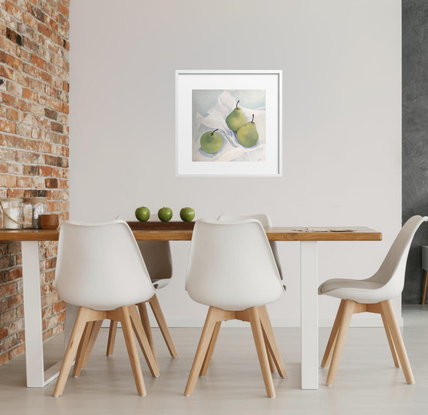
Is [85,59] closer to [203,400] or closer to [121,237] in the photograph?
[121,237]

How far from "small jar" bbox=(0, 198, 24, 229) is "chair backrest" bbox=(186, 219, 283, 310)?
103cm

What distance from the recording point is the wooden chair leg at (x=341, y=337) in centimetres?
285

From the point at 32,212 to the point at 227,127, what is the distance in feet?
5.86

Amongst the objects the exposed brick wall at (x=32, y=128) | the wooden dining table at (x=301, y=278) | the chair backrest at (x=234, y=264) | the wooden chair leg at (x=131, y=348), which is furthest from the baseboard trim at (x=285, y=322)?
the chair backrest at (x=234, y=264)

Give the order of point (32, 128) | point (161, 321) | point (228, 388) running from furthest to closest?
1. point (32, 128)
2. point (161, 321)
3. point (228, 388)

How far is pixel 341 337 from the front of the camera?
2.86 metres

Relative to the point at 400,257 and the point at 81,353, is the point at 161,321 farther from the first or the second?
the point at 400,257

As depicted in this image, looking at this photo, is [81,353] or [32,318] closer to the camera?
[32,318]

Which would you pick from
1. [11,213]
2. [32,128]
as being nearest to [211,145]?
[32,128]

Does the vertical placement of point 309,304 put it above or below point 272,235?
below

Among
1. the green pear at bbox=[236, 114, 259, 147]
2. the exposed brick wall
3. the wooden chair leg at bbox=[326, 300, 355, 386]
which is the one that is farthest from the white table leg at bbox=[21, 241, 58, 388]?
the green pear at bbox=[236, 114, 259, 147]

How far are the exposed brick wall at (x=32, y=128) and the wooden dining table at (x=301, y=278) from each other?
463mm

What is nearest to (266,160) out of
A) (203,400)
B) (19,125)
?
(19,125)

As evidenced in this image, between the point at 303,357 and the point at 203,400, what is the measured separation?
0.54 meters
